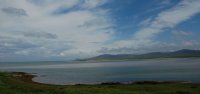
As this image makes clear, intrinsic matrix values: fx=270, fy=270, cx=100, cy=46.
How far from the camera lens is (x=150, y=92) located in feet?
152

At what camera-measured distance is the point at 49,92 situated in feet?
149

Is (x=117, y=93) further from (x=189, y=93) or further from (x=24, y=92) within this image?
(x=24, y=92)

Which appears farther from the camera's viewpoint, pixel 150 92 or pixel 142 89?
pixel 142 89

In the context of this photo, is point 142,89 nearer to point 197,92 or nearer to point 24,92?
point 197,92

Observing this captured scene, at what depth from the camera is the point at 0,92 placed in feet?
145

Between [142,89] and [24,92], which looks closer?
A: [24,92]

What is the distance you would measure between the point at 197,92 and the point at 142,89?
32.8ft

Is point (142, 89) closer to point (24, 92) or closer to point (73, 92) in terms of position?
point (73, 92)

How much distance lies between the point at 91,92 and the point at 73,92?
322 centimetres

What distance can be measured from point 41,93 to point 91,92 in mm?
8338

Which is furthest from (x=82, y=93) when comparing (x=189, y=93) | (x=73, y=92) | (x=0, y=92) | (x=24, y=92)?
(x=189, y=93)

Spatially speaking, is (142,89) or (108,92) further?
(142,89)

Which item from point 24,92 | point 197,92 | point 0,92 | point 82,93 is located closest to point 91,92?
point 82,93

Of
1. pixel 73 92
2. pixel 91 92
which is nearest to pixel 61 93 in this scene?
pixel 73 92
